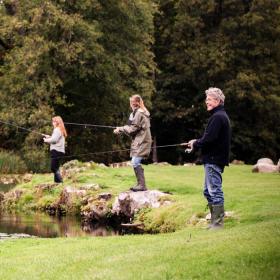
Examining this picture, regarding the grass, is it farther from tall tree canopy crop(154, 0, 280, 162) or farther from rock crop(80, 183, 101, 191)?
tall tree canopy crop(154, 0, 280, 162)

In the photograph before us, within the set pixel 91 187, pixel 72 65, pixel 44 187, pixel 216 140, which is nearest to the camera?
pixel 216 140

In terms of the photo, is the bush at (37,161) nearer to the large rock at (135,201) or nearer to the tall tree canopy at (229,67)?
the tall tree canopy at (229,67)

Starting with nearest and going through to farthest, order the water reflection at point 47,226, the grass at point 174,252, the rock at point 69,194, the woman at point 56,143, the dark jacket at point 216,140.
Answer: the grass at point 174,252, the dark jacket at point 216,140, the water reflection at point 47,226, the rock at point 69,194, the woman at point 56,143

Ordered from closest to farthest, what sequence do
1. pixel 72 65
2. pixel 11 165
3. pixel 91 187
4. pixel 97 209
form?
Answer: pixel 97 209, pixel 91 187, pixel 11 165, pixel 72 65

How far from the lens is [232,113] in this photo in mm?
43281

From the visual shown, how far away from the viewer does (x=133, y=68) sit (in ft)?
127

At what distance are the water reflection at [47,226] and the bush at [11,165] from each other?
11169 mm

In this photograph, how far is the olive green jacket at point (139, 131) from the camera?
608 inches

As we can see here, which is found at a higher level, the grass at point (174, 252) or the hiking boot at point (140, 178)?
the hiking boot at point (140, 178)

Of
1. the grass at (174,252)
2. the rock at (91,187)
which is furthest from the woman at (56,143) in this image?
the grass at (174,252)

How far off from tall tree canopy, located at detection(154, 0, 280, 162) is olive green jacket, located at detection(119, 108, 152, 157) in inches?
1007

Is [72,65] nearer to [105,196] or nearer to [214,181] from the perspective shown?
[105,196]

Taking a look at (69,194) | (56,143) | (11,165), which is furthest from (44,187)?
(11,165)

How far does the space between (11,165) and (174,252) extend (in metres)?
21.7
